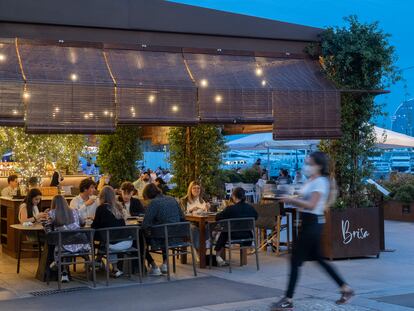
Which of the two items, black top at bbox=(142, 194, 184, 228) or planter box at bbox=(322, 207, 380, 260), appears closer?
black top at bbox=(142, 194, 184, 228)

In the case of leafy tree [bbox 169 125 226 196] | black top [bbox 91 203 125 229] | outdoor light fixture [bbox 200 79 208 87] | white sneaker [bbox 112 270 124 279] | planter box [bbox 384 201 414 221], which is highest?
outdoor light fixture [bbox 200 79 208 87]

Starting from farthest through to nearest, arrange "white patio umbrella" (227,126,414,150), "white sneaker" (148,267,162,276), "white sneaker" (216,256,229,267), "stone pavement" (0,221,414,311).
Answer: "white patio umbrella" (227,126,414,150), "white sneaker" (216,256,229,267), "white sneaker" (148,267,162,276), "stone pavement" (0,221,414,311)

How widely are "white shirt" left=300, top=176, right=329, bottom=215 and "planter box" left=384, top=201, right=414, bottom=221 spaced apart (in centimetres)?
1188

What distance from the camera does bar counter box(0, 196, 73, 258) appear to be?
1295 centimetres

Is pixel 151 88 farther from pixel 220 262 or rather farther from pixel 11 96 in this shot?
pixel 220 262

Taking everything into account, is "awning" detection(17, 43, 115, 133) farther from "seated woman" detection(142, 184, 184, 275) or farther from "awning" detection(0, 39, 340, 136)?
"seated woman" detection(142, 184, 184, 275)

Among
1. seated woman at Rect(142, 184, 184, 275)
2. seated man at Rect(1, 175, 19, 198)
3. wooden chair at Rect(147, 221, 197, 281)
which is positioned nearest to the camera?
wooden chair at Rect(147, 221, 197, 281)

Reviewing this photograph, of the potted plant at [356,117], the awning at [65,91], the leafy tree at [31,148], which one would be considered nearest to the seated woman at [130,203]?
the awning at [65,91]

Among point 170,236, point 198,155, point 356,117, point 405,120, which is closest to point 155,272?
point 170,236

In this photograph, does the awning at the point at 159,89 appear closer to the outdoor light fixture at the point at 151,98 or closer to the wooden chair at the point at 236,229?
the outdoor light fixture at the point at 151,98

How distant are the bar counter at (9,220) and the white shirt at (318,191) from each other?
22.5ft

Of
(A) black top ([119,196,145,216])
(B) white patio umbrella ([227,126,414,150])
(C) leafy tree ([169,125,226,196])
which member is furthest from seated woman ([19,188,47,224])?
(B) white patio umbrella ([227,126,414,150])

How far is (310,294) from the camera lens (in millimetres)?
8969

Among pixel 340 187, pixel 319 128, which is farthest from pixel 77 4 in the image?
pixel 340 187
